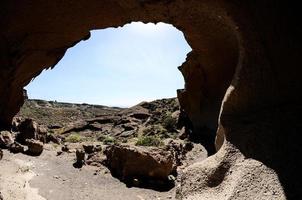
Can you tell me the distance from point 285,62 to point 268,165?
131 centimetres

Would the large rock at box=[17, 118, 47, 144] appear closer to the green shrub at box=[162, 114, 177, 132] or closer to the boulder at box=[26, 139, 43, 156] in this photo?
the boulder at box=[26, 139, 43, 156]

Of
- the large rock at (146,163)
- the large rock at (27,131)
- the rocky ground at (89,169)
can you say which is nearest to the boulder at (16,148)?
the rocky ground at (89,169)

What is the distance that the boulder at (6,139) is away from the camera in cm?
1402

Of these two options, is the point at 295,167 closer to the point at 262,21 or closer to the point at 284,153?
the point at 284,153

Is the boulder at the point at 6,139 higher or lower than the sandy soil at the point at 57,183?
higher

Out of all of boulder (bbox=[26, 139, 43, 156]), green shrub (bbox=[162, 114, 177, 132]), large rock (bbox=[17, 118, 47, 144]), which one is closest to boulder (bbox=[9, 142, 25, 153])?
boulder (bbox=[26, 139, 43, 156])

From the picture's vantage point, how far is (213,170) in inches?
179

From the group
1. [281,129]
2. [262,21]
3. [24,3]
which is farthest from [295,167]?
[24,3]

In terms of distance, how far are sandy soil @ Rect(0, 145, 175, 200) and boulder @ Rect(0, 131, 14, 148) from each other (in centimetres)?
68

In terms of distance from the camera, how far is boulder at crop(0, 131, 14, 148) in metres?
14.0

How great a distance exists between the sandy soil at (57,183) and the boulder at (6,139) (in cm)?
68

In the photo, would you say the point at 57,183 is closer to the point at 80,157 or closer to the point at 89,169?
the point at 89,169

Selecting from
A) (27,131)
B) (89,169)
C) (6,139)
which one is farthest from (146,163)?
(27,131)

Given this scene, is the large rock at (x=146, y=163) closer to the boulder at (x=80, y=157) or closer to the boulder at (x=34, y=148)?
the boulder at (x=80, y=157)
